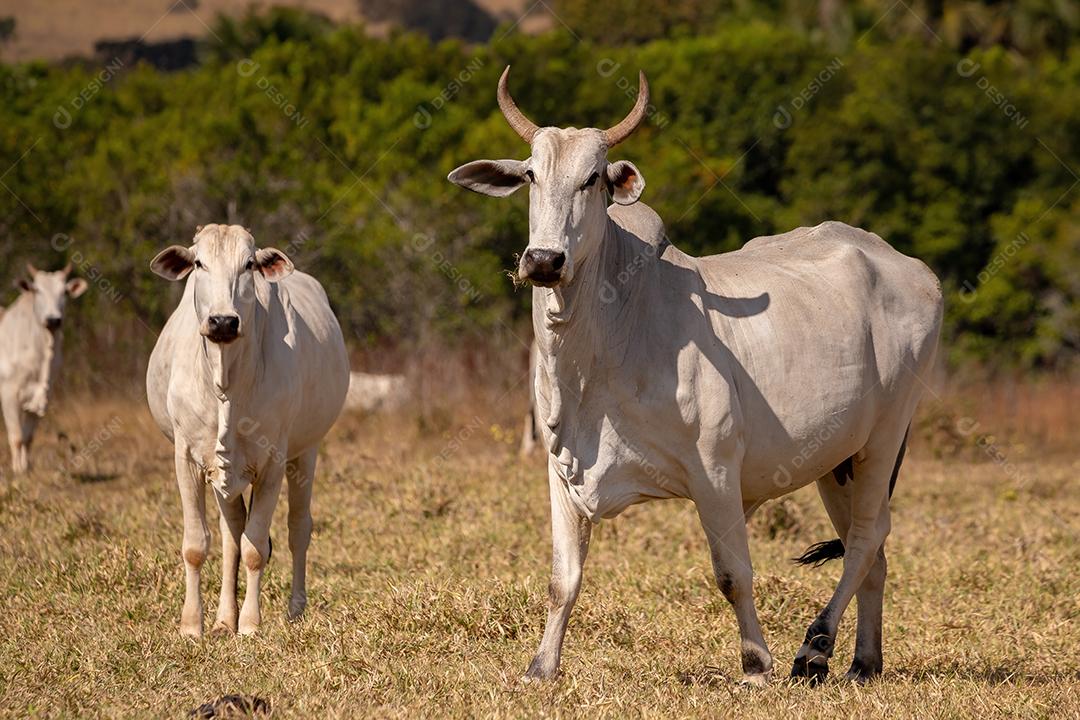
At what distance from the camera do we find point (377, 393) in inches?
593

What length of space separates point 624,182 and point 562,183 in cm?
33

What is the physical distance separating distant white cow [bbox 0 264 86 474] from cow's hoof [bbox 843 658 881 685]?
7.77 m

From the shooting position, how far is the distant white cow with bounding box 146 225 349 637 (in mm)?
6434

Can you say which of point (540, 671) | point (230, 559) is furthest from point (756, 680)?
point (230, 559)

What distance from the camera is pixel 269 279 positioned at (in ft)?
22.5

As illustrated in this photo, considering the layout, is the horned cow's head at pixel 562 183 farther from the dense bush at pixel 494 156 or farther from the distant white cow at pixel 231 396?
the dense bush at pixel 494 156

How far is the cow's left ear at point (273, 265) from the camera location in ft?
22.0

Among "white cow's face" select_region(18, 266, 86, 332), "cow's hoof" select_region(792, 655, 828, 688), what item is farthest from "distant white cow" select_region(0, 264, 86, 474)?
"cow's hoof" select_region(792, 655, 828, 688)

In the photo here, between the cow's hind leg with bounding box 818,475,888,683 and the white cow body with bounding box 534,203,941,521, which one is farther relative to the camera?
the cow's hind leg with bounding box 818,475,888,683

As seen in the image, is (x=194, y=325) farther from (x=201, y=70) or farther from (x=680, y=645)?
(x=201, y=70)

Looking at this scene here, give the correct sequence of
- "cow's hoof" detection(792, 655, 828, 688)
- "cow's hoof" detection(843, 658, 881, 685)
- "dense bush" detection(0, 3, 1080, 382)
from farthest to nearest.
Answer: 1. "dense bush" detection(0, 3, 1080, 382)
2. "cow's hoof" detection(843, 658, 881, 685)
3. "cow's hoof" detection(792, 655, 828, 688)

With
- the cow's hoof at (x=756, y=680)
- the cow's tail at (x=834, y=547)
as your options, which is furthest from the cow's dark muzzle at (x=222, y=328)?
the cow's tail at (x=834, y=547)

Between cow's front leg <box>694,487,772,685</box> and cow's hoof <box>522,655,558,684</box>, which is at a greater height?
cow's front leg <box>694,487,772,685</box>

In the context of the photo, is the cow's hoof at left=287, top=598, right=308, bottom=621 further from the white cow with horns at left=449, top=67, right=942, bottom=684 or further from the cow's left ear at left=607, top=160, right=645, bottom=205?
the cow's left ear at left=607, top=160, right=645, bottom=205
